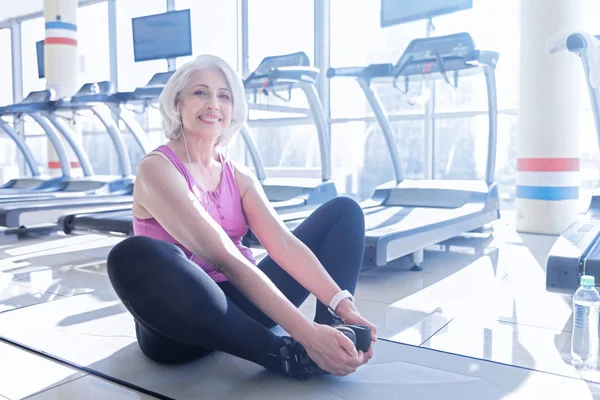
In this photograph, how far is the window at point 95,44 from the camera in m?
8.52

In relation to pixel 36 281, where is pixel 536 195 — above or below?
above

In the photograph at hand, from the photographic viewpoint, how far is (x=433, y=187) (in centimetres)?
414

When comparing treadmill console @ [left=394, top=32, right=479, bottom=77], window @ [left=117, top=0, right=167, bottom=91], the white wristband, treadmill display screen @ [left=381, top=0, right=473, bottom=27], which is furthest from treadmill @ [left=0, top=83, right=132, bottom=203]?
the white wristband

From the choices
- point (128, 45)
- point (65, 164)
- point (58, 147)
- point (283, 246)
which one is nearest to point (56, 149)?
point (58, 147)

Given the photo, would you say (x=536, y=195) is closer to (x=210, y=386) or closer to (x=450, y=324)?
(x=450, y=324)

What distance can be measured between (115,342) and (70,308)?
57cm

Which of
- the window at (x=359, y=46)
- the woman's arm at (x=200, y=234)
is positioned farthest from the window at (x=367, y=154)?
the woman's arm at (x=200, y=234)

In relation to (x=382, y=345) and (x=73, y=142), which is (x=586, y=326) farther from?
(x=73, y=142)

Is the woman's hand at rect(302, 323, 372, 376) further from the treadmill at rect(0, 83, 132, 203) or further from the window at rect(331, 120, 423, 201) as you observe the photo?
the window at rect(331, 120, 423, 201)

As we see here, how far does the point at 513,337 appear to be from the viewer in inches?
77.0

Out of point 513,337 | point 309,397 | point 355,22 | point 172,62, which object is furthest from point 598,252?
point 172,62

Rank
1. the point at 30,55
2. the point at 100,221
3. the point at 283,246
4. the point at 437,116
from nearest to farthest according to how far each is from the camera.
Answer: the point at 283,246 < the point at 100,221 < the point at 437,116 < the point at 30,55

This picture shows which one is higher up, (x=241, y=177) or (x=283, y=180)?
(x=241, y=177)

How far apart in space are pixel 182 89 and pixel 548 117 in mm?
3313
